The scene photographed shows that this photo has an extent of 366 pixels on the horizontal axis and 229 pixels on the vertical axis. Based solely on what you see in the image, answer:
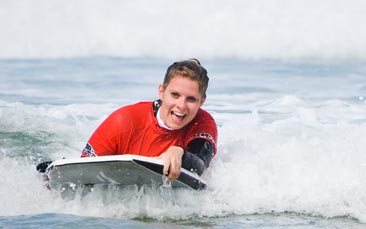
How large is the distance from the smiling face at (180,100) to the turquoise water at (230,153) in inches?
20.4

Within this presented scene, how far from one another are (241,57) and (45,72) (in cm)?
444

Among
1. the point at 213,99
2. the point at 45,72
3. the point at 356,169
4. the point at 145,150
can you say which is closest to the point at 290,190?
the point at 356,169

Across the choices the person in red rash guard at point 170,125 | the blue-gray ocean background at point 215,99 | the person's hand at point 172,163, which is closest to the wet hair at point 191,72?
the person in red rash guard at point 170,125

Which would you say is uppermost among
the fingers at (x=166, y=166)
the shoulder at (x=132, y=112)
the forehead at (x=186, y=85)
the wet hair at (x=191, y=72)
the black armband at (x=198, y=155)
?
the wet hair at (x=191, y=72)

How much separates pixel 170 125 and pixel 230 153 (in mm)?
1012

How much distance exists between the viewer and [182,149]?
241 inches

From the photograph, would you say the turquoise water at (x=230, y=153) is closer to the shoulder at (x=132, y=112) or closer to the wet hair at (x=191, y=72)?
the shoulder at (x=132, y=112)

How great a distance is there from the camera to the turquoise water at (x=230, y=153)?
652 cm

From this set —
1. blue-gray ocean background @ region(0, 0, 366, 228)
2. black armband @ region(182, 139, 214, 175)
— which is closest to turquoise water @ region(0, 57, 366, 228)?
blue-gray ocean background @ region(0, 0, 366, 228)

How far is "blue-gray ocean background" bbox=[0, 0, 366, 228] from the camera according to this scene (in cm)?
658

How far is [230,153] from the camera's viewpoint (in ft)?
24.3

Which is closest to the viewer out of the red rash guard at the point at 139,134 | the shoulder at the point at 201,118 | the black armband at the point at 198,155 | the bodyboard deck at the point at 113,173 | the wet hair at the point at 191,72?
the bodyboard deck at the point at 113,173

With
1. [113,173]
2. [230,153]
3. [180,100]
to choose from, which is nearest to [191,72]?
[180,100]

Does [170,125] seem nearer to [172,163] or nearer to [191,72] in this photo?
[191,72]
